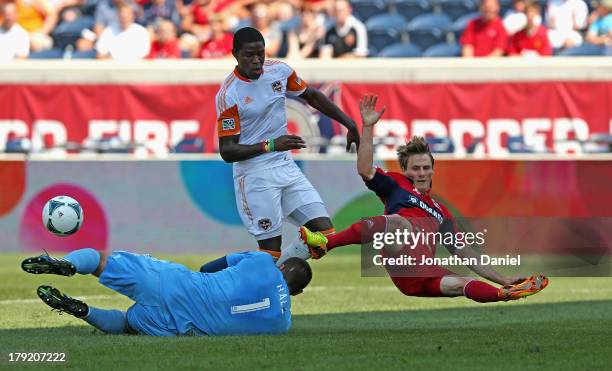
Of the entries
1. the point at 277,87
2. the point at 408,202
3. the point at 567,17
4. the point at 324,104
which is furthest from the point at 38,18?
the point at 408,202

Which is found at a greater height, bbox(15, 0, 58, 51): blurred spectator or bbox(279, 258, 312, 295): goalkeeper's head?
bbox(15, 0, 58, 51): blurred spectator

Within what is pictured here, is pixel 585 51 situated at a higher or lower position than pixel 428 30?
lower

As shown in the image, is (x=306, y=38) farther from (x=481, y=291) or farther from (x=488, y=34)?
(x=481, y=291)

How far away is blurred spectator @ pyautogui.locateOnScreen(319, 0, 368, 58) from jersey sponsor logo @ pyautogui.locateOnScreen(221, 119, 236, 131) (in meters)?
10.1

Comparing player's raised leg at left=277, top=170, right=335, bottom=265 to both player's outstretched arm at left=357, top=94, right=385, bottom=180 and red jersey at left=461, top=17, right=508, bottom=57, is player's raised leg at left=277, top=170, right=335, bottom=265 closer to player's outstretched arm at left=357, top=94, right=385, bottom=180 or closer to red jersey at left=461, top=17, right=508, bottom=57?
player's outstretched arm at left=357, top=94, right=385, bottom=180

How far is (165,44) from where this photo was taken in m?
21.7

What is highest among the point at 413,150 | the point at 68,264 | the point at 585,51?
the point at 585,51

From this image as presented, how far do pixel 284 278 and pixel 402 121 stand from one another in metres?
10.8

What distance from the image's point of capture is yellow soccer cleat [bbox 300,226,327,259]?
10.1 metres

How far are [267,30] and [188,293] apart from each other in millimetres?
12501

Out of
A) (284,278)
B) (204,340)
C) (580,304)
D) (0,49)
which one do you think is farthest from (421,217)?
(0,49)

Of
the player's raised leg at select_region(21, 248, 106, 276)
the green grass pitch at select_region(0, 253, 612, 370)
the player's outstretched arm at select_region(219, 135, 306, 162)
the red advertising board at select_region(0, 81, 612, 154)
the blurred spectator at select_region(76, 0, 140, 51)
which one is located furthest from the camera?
the blurred spectator at select_region(76, 0, 140, 51)

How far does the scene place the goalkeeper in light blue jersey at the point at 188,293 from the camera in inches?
359

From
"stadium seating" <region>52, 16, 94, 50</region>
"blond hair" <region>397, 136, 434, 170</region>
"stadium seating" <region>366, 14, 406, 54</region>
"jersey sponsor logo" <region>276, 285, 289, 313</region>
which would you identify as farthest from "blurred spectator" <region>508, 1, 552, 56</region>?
"jersey sponsor logo" <region>276, 285, 289, 313</region>
